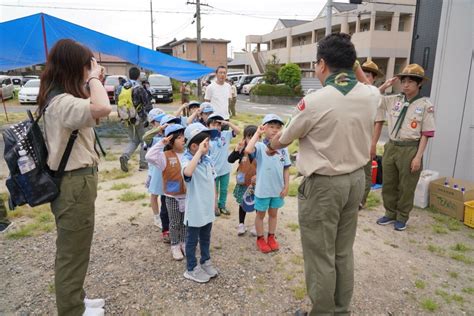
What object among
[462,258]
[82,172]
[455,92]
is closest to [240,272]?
[82,172]

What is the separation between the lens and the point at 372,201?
4.80 m

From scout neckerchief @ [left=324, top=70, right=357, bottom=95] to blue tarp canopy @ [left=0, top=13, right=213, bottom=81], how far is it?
5.61 metres

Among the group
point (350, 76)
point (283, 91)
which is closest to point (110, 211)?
point (350, 76)

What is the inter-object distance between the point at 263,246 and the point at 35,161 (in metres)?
2.20

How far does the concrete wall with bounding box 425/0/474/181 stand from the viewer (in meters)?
4.51

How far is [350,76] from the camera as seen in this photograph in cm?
194

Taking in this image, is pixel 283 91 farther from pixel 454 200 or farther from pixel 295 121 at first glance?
pixel 295 121

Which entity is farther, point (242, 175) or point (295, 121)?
point (242, 175)

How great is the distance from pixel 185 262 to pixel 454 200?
136 inches

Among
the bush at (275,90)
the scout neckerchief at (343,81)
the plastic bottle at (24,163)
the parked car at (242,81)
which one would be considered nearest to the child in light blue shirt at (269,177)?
the scout neckerchief at (343,81)

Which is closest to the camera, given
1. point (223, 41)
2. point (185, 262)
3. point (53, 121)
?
point (53, 121)

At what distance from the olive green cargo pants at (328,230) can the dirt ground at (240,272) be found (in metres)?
0.56

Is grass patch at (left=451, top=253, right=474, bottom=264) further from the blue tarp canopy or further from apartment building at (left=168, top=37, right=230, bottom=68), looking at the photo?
apartment building at (left=168, top=37, right=230, bottom=68)


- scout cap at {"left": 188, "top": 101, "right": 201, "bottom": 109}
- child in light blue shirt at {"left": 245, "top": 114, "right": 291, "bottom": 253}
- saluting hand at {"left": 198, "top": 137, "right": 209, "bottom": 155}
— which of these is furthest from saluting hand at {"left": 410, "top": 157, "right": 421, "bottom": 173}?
scout cap at {"left": 188, "top": 101, "right": 201, "bottom": 109}
